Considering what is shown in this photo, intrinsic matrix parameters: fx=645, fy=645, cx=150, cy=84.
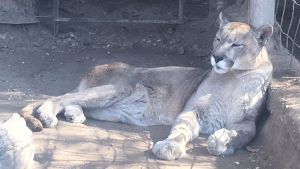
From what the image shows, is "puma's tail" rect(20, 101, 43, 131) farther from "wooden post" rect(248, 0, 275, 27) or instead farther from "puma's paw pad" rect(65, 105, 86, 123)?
"wooden post" rect(248, 0, 275, 27)

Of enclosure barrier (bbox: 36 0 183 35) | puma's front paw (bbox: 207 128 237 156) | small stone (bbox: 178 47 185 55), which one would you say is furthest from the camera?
enclosure barrier (bbox: 36 0 183 35)

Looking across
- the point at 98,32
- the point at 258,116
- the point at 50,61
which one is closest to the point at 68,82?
the point at 50,61

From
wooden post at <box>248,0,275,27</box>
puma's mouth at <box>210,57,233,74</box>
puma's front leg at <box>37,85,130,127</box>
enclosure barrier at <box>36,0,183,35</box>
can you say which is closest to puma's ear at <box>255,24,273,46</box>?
puma's mouth at <box>210,57,233,74</box>

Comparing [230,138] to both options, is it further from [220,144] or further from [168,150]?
[168,150]

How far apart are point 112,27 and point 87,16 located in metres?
0.43

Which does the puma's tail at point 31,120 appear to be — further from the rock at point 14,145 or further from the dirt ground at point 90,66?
the rock at point 14,145

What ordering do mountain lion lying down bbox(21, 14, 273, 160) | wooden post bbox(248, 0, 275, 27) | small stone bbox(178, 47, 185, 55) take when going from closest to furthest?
1. mountain lion lying down bbox(21, 14, 273, 160)
2. wooden post bbox(248, 0, 275, 27)
3. small stone bbox(178, 47, 185, 55)

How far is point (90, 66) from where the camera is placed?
317 inches

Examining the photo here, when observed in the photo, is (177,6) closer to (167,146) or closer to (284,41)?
(284,41)

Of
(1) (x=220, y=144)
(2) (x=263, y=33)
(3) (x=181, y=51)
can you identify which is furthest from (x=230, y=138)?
(3) (x=181, y=51)

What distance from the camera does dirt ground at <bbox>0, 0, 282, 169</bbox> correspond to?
5.19 meters

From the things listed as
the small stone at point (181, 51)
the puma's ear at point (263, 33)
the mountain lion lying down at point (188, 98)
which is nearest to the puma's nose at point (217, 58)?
the mountain lion lying down at point (188, 98)

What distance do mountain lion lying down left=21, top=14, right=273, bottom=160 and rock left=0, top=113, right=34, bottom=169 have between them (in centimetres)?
105

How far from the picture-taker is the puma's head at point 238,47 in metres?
5.68
